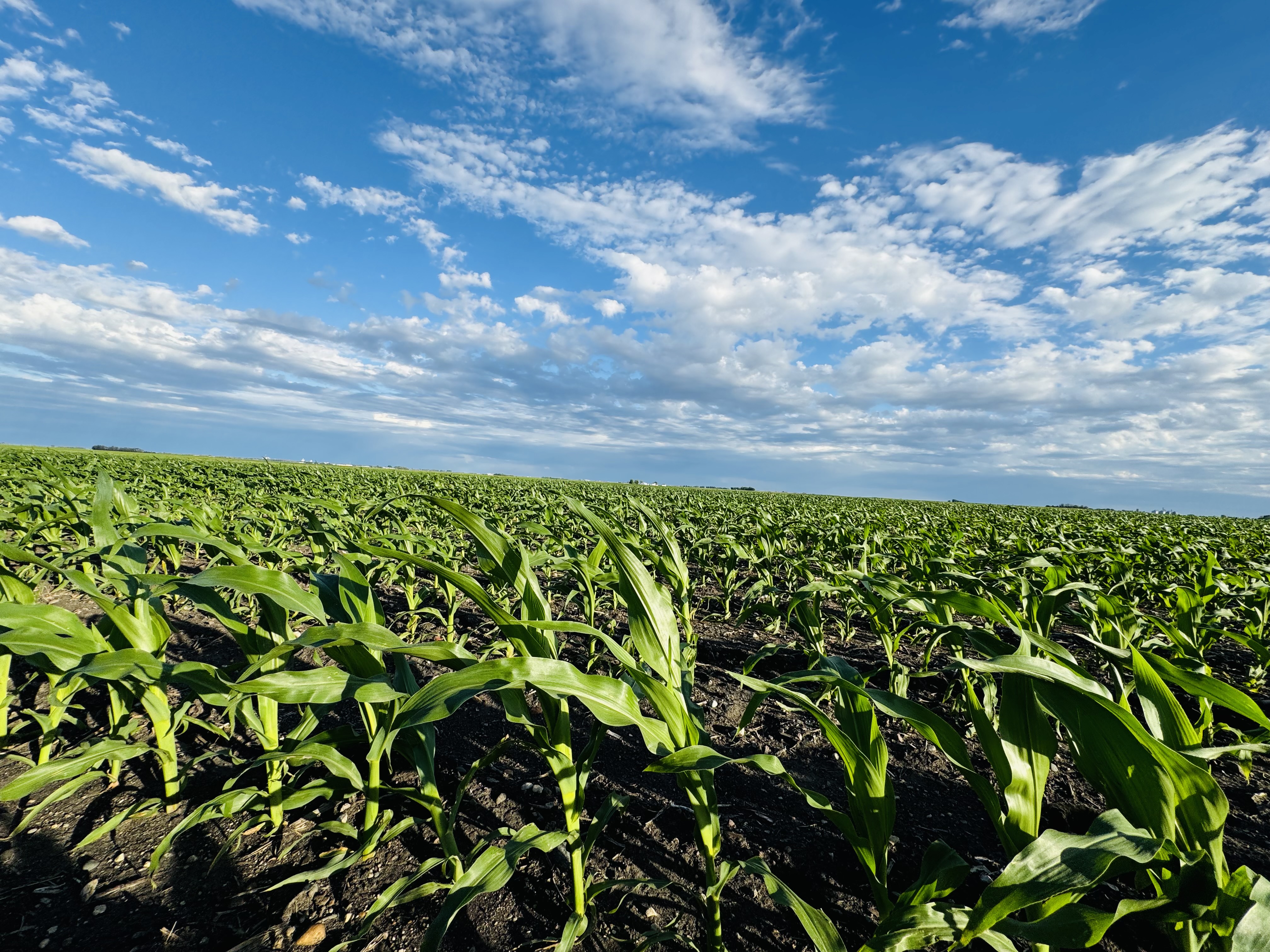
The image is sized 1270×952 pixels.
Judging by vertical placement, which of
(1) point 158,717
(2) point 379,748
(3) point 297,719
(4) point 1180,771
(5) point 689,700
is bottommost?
(3) point 297,719

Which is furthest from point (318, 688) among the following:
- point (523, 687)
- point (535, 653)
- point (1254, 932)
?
point (1254, 932)

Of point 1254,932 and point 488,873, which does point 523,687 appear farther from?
point 1254,932

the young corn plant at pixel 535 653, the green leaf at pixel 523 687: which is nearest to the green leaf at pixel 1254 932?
the green leaf at pixel 523 687

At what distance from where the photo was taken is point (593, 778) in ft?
8.45

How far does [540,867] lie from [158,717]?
162cm

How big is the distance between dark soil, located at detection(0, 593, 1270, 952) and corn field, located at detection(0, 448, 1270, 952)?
1cm

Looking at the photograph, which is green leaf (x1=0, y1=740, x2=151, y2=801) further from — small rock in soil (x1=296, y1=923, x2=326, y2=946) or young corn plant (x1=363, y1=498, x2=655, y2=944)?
young corn plant (x1=363, y1=498, x2=655, y2=944)

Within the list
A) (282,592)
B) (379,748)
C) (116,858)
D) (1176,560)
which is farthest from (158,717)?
(1176,560)

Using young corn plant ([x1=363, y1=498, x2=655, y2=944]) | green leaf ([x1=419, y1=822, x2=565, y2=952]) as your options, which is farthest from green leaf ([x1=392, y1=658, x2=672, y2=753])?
green leaf ([x1=419, y1=822, x2=565, y2=952])

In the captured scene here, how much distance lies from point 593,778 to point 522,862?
2.08ft

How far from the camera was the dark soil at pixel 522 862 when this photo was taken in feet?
5.53

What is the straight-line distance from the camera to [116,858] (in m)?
1.95

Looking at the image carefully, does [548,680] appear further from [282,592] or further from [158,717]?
[158,717]

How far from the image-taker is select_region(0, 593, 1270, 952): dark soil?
1.69 meters
